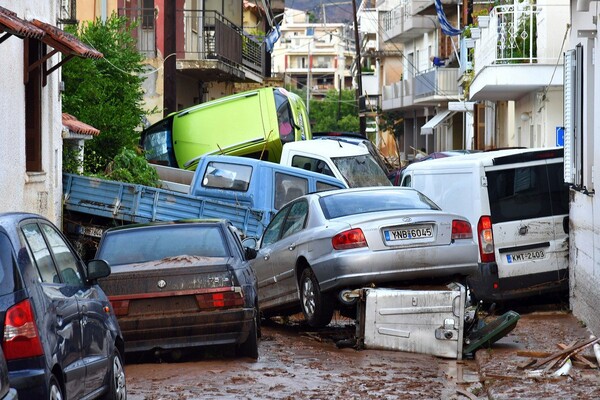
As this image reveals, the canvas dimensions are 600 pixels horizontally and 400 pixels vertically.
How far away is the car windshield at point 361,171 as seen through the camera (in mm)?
25438

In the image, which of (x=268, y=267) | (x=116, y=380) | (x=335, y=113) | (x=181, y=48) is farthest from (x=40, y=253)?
(x=335, y=113)

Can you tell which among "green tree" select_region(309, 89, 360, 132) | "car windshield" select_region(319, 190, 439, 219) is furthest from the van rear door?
"green tree" select_region(309, 89, 360, 132)

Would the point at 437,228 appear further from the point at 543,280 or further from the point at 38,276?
the point at 38,276

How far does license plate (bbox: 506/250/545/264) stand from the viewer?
14883 mm

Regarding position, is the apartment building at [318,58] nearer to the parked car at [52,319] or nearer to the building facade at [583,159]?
the building facade at [583,159]

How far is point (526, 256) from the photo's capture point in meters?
14.9

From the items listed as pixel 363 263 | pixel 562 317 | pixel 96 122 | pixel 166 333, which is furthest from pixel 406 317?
pixel 96 122

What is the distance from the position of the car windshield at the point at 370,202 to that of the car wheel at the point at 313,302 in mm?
733

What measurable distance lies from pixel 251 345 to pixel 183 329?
713 mm

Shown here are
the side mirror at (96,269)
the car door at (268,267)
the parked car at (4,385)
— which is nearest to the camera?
the parked car at (4,385)

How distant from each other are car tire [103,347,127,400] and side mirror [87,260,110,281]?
568mm

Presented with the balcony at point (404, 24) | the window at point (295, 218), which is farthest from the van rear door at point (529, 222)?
the balcony at point (404, 24)

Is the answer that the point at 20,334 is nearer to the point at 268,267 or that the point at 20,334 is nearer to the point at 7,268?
the point at 7,268

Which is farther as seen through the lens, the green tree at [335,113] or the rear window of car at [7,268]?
the green tree at [335,113]
